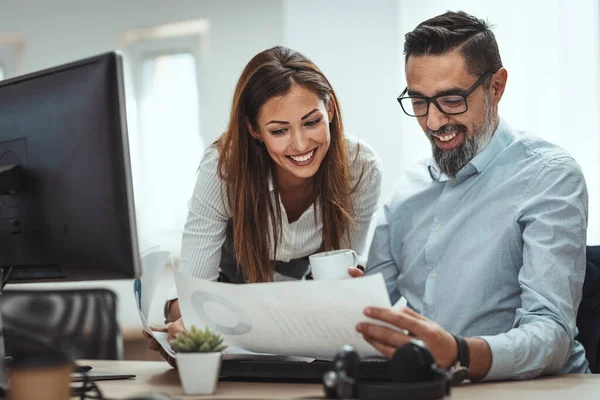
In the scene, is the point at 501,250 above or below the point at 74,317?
above

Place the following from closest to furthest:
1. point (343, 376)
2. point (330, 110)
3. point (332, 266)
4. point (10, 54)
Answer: point (343, 376), point (332, 266), point (330, 110), point (10, 54)

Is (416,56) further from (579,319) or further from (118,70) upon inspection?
(118,70)

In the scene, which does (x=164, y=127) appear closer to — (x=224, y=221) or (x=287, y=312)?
(x=224, y=221)

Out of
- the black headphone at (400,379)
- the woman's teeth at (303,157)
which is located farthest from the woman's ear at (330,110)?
the black headphone at (400,379)

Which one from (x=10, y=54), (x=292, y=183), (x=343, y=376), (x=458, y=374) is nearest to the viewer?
(x=343, y=376)

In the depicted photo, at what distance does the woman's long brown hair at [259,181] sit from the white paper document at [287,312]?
62cm

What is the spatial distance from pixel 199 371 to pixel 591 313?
88 centimetres

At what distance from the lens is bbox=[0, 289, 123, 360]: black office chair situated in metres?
2.16

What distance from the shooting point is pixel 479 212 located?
1.66 m

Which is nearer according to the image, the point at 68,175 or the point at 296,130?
the point at 68,175

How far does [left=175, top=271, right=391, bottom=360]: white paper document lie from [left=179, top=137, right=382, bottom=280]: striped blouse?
563 mm

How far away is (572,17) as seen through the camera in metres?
3.00

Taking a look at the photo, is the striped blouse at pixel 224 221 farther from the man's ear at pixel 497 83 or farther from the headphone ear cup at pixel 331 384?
the headphone ear cup at pixel 331 384

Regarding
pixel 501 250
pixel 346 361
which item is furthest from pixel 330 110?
pixel 346 361
